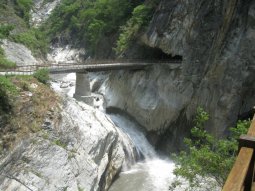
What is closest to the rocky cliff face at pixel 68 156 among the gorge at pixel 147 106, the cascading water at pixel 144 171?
the gorge at pixel 147 106

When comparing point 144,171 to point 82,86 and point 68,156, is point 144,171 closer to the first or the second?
point 68,156

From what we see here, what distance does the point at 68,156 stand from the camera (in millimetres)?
20047

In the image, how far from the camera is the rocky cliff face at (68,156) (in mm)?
17750

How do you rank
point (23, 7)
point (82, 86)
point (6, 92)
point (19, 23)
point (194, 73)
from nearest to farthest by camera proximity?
point (6, 92) → point (194, 73) → point (82, 86) → point (19, 23) → point (23, 7)

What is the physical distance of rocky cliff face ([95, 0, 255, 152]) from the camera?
26594 mm

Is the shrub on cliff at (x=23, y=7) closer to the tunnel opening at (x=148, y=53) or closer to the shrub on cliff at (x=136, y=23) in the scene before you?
the shrub on cliff at (x=136, y=23)

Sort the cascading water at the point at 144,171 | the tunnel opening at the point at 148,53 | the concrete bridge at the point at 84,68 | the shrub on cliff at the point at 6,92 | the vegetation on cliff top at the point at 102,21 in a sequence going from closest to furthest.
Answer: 1. the shrub on cliff at the point at 6,92
2. the cascading water at the point at 144,171
3. the concrete bridge at the point at 84,68
4. the vegetation on cliff top at the point at 102,21
5. the tunnel opening at the point at 148,53

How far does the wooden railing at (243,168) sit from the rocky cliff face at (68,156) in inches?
580

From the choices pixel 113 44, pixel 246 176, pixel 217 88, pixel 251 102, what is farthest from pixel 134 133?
pixel 246 176

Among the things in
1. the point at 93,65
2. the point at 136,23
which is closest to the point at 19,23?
the point at 136,23

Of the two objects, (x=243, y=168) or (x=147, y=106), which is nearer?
(x=243, y=168)

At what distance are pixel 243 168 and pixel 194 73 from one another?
2736 cm

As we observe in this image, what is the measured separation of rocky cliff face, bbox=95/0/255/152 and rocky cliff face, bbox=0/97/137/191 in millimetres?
7862

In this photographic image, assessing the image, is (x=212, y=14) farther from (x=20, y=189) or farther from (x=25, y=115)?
(x=20, y=189)
